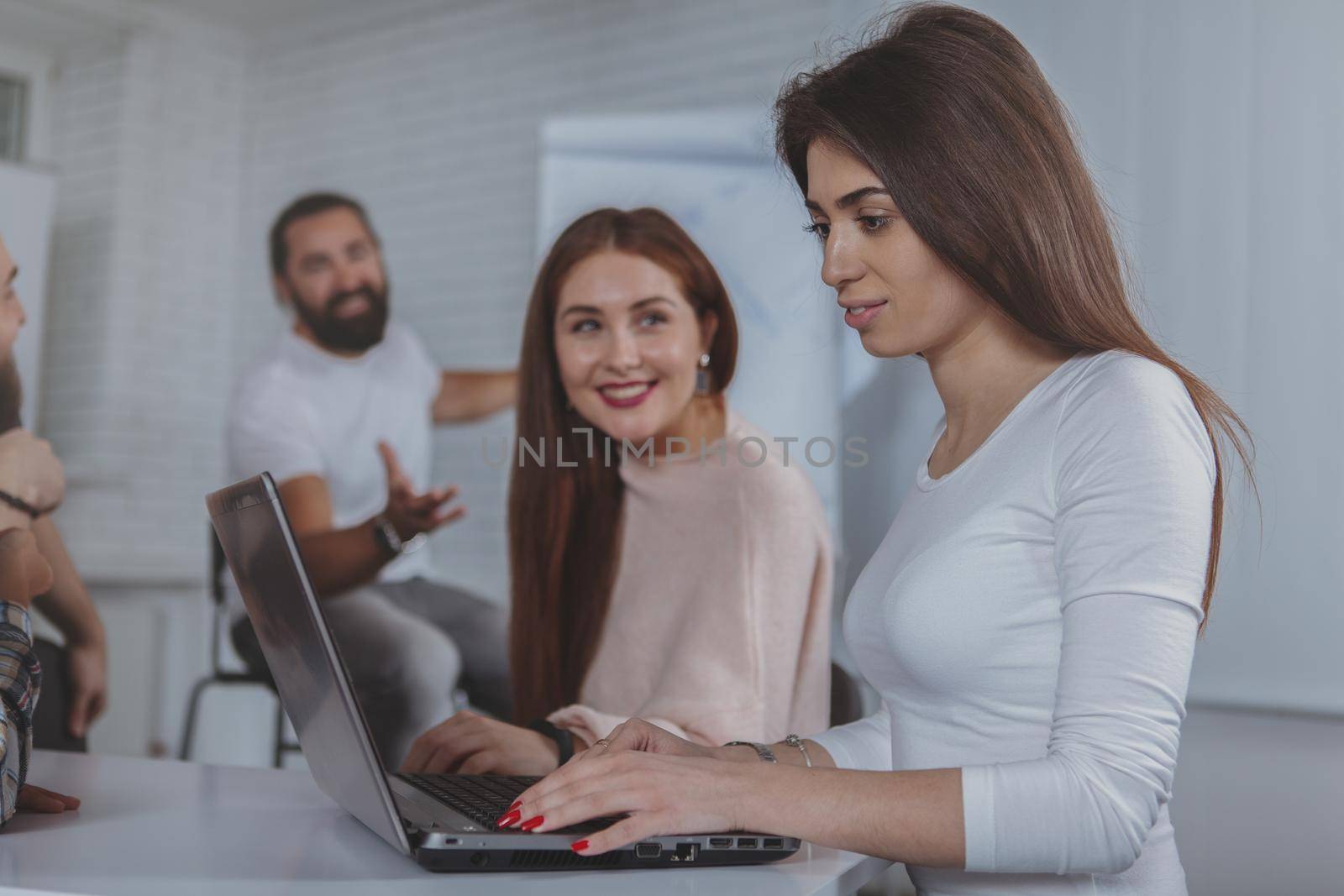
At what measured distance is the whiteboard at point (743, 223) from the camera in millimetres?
3162

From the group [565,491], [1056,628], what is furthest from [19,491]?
[1056,628]

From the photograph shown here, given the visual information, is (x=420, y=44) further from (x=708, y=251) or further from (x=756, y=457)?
(x=756, y=457)

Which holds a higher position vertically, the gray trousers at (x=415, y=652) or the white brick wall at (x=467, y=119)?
the white brick wall at (x=467, y=119)

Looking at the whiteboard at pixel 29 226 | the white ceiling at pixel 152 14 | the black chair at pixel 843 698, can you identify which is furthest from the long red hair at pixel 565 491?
the white ceiling at pixel 152 14

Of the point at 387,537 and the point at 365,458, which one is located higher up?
the point at 365,458

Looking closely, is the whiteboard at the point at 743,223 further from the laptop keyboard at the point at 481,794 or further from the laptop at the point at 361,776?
the laptop at the point at 361,776

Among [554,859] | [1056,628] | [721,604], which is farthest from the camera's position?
[721,604]

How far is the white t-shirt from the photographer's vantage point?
4.05 m

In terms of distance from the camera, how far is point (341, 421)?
420 cm

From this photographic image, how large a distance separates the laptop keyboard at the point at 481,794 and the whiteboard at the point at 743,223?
187 centimetres

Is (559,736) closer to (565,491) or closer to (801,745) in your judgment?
(801,745)

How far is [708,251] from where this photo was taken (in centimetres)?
341

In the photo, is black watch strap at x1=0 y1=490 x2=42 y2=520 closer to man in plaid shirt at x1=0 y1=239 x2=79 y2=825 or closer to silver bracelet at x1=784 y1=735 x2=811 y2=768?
man in plaid shirt at x1=0 y1=239 x2=79 y2=825

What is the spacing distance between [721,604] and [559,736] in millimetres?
476
